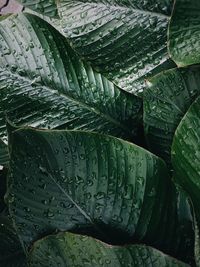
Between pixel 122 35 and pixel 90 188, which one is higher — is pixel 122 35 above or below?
above

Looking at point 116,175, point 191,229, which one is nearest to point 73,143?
point 116,175

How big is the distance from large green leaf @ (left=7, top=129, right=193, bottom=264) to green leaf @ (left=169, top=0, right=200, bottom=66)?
0.48 feet

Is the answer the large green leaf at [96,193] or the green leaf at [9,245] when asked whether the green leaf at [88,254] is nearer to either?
the large green leaf at [96,193]

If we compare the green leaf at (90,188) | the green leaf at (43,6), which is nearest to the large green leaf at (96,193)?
the green leaf at (90,188)

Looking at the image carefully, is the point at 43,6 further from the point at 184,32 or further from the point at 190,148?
the point at 190,148

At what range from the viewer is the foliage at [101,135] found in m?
0.64

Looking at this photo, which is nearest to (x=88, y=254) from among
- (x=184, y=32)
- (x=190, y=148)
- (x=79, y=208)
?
(x=79, y=208)

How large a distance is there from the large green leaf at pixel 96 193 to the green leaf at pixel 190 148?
0.02 m

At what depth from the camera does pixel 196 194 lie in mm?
659

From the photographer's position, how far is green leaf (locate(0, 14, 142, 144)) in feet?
2.58

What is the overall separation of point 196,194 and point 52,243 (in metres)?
0.18

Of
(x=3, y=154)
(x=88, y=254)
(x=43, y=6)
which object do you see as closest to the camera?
(x=88, y=254)

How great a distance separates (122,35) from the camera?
0.79 meters

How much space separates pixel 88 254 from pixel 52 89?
272mm
